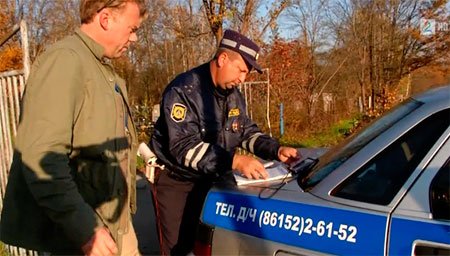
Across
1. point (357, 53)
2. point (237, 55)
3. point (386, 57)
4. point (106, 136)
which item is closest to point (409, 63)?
point (386, 57)

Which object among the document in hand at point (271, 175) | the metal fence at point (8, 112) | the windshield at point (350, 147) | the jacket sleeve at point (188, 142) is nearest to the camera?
the windshield at point (350, 147)

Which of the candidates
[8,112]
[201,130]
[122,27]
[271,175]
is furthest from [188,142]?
[8,112]

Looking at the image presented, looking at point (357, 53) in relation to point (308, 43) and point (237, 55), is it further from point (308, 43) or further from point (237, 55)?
point (237, 55)

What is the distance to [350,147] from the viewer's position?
2.12 meters

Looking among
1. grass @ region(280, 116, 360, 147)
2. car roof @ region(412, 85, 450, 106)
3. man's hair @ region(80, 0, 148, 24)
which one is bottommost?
grass @ region(280, 116, 360, 147)

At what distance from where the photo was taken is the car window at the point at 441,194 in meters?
1.58

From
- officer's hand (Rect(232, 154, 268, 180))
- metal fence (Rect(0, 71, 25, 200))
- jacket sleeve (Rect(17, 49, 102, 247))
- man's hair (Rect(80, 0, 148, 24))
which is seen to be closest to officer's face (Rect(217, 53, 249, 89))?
officer's hand (Rect(232, 154, 268, 180))

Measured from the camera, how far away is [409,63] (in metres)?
15.9

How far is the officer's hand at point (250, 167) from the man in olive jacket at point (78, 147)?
2.05 ft

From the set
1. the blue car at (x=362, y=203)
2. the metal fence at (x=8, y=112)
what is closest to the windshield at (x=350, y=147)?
the blue car at (x=362, y=203)

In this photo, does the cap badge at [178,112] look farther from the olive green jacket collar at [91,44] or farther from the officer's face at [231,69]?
the olive green jacket collar at [91,44]

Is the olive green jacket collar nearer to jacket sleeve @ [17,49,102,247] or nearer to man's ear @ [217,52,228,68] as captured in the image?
jacket sleeve @ [17,49,102,247]

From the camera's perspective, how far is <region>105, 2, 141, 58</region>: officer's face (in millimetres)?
1791

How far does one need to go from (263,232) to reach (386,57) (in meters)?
16.2
